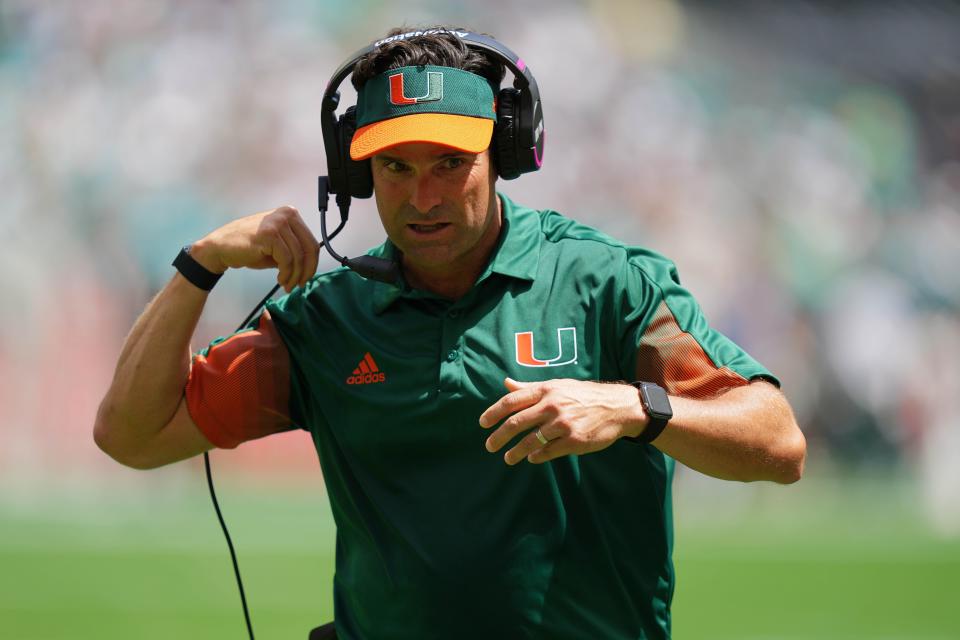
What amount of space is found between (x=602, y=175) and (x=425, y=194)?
10448mm

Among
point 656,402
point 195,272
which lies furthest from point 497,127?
point 656,402

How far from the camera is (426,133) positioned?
2383mm

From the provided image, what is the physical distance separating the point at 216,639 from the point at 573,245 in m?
4.09

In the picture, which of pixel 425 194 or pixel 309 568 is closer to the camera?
pixel 425 194

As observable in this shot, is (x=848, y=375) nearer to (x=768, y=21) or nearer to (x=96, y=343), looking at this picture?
(x=768, y=21)

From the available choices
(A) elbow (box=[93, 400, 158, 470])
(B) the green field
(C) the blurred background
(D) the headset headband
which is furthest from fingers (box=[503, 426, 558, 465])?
(C) the blurred background

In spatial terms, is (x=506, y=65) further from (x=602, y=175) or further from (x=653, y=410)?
(x=602, y=175)

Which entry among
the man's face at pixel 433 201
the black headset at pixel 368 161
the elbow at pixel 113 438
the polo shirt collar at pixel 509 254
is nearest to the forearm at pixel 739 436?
the polo shirt collar at pixel 509 254

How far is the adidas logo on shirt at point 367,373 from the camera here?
2.48 meters

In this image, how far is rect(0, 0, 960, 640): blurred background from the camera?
11391 mm

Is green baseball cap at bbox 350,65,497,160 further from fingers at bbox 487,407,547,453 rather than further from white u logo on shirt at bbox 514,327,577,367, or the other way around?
fingers at bbox 487,407,547,453

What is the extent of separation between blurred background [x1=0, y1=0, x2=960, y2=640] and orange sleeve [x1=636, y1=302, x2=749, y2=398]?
759 centimetres

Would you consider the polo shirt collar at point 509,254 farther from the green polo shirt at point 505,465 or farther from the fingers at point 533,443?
the fingers at point 533,443

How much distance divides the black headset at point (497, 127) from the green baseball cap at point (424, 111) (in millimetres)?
87
